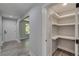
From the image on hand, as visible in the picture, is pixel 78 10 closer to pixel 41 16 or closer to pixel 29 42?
pixel 41 16

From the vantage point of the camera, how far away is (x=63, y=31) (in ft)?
4.00

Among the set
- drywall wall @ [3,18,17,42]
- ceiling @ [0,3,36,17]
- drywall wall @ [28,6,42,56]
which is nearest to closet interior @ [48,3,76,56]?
drywall wall @ [28,6,42,56]

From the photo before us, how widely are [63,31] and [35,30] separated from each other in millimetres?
499

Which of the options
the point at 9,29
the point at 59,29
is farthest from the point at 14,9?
the point at 59,29

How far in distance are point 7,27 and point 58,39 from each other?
0.91 metres

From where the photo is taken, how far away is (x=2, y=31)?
3.12 ft

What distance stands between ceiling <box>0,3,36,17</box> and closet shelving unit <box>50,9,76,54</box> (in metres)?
0.47

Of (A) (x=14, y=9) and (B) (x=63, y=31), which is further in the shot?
(B) (x=63, y=31)

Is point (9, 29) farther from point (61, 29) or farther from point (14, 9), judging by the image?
point (61, 29)

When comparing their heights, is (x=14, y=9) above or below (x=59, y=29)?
above

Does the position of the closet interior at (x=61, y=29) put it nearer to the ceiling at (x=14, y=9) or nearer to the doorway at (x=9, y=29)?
the ceiling at (x=14, y=9)

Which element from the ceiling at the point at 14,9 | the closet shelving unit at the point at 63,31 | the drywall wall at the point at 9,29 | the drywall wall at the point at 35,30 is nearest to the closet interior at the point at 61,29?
the closet shelving unit at the point at 63,31

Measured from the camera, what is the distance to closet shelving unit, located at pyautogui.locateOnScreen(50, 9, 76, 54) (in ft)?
3.80

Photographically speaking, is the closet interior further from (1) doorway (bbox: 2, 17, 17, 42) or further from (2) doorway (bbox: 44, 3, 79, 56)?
(1) doorway (bbox: 2, 17, 17, 42)
